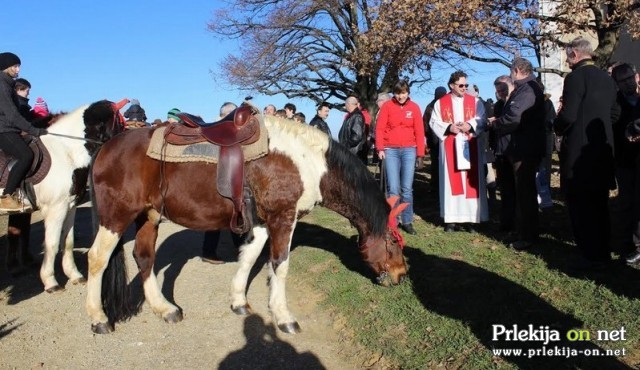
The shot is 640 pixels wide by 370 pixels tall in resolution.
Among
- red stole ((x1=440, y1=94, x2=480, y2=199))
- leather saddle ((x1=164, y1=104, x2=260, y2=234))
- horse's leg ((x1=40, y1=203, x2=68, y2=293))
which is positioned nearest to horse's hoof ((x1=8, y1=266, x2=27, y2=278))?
horse's leg ((x1=40, y1=203, x2=68, y2=293))

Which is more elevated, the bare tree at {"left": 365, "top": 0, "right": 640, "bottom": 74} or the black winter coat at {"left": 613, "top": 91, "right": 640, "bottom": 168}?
the bare tree at {"left": 365, "top": 0, "right": 640, "bottom": 74}

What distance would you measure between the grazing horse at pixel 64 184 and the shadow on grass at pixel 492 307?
13.5 feet

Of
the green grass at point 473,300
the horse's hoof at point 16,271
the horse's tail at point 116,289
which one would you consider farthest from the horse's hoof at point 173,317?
the horse's hoof at point 16,271

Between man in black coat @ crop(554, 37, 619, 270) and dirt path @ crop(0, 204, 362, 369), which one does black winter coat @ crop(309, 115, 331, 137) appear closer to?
dirt path @ crop(0, 204, 362, 369)

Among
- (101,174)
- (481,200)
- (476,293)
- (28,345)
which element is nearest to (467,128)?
(481,200)

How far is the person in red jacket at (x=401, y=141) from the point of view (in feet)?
22.1

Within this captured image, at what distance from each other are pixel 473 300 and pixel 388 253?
0.89 m

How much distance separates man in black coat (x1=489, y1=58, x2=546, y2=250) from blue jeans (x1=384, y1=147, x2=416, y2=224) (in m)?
1.53

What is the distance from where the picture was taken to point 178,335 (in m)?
4.43

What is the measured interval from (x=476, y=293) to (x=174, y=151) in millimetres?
3047

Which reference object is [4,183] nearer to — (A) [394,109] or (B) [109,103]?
(B) [109,103]

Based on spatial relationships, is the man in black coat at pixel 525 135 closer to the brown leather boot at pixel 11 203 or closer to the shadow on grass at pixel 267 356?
the shadow on grass at pixel 267 356

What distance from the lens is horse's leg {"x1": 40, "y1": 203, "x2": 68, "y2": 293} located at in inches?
219

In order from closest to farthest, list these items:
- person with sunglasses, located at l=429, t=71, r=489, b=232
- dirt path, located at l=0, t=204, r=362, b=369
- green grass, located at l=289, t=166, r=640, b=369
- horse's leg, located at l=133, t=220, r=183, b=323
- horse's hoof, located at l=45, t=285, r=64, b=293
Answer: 1. green grass, located at l=289, t=166, r=640, b=369
2. dirt path, located at l=0, t=204, r=362, b=369
3. horse's leg, located at l=133, t=220, r=183, b=323
4. horse's hoof, located at l=45, t=285, r=64, b=293
5. person with sunglasses, located at l=429, t=71, r=489, b=232
